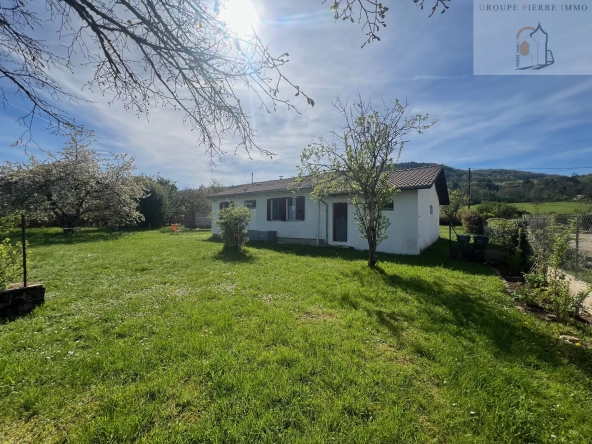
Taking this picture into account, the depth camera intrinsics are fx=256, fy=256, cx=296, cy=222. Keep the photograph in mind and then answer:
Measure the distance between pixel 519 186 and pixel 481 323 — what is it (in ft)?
93.3

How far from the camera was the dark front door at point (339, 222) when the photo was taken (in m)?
12.0

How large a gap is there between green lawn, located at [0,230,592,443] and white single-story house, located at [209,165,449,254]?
5.16 m

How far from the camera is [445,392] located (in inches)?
93.2

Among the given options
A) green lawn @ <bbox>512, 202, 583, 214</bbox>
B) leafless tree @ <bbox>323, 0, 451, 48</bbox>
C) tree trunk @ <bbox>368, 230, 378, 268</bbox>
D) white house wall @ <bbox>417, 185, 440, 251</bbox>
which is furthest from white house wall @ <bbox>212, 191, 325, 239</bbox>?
leafless tree @ <bbox>323, 0, 451, 48</bbox>

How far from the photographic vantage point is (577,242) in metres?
4.64

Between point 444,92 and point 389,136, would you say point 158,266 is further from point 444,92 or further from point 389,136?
point 444,92

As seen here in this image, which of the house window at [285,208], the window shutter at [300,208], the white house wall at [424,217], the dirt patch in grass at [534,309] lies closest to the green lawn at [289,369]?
the dirt patch in grass at [534,309]

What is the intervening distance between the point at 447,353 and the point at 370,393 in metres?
1.34

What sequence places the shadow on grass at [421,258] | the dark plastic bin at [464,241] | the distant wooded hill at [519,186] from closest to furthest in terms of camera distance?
the shadow on grass at [421,258] < the dark plastic bin at [464,241] < the distant wooded hill at [519,186]

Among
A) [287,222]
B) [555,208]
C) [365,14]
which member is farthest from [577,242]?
[287,222]

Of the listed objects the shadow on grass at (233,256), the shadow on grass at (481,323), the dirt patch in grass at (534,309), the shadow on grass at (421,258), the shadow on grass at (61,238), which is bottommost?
the dirt patch in grass at (534,309)

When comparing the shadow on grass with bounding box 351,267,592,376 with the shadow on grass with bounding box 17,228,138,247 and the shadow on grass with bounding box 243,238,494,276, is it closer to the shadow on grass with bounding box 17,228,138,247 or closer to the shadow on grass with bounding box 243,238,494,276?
the shadow on grass with bounding box 243,238,494,276

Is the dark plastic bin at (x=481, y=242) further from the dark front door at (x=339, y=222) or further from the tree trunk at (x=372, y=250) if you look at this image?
the dark front door at (x=339, y=222)

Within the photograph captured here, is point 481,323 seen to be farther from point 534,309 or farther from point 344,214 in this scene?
point 344,214
